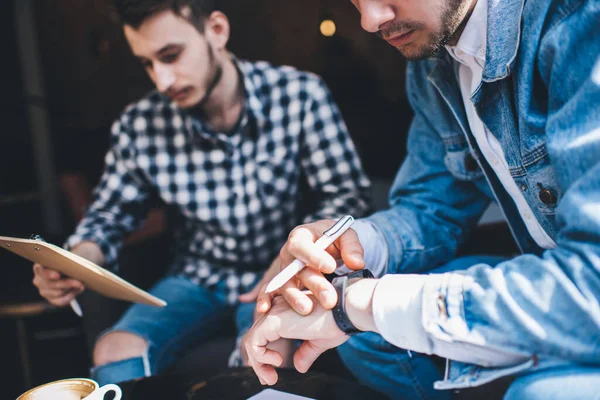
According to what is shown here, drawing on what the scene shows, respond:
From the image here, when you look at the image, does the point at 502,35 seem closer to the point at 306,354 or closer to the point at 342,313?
the point at 342,313

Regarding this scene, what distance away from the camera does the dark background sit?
7.86 feet

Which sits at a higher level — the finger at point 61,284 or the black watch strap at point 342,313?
the finger at point 61,284

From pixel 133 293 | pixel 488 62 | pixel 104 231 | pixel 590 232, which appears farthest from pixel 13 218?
pixel 590 232

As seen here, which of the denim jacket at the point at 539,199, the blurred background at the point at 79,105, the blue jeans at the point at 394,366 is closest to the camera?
the denim jacket at the point at 539,199

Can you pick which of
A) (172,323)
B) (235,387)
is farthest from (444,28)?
(172,323)

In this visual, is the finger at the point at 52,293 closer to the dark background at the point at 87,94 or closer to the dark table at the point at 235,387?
the dark background at the point at 87,94

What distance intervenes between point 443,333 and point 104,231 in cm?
128

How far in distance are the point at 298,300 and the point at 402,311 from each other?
0.63ft

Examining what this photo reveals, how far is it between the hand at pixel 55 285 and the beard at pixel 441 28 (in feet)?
3.35

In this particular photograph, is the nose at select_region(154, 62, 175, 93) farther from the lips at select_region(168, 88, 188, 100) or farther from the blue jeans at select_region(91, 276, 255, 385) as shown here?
the blue jeans at select_region(91, 276, 255, 385)

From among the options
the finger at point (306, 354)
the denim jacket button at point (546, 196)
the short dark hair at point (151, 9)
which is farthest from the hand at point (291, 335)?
the short dark hair at point (151, 9)

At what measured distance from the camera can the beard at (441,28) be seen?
1.00 m

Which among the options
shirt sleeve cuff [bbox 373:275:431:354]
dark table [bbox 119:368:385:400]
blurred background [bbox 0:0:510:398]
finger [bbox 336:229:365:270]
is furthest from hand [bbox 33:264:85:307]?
shirt sleeve cuff [bbox 373:275:431:354]

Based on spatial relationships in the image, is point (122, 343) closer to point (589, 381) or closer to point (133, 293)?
point (133, 293)
